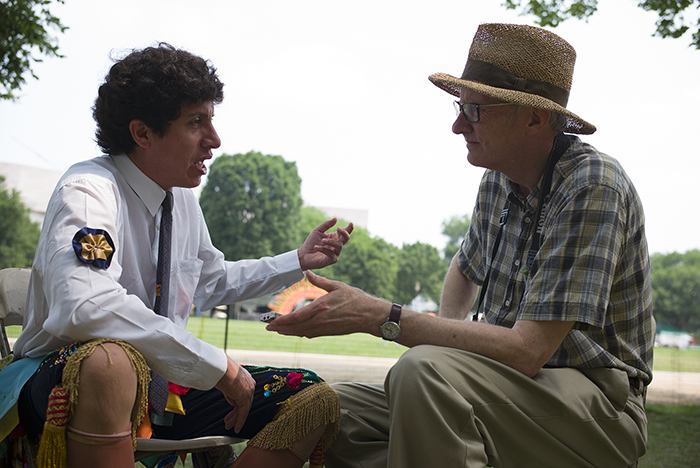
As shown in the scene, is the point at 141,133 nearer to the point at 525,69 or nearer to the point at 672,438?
the point at 525,69

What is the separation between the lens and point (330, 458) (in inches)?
102

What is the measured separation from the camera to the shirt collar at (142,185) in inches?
95.1

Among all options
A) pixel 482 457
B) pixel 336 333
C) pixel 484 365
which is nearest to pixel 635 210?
pixel 484 365

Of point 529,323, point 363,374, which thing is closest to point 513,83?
point 529,323

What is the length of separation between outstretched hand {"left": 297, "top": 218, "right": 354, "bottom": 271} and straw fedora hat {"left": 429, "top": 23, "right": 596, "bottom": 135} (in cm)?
103

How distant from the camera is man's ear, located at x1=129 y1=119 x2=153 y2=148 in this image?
240cm

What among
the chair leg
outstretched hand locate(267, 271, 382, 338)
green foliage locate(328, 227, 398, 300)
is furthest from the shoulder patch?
green foliage locate(328, 227, 398, 300)

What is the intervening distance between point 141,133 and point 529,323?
1882 mm

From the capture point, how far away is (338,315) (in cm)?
211

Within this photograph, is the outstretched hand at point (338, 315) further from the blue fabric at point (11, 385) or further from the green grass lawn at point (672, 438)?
the green grass lawn at point (672, 438)

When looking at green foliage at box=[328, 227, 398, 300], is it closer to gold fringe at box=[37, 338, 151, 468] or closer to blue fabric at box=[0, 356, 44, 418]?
blue fabric at box=[0, 356, 44, 418]

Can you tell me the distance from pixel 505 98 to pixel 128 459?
2.08 meters

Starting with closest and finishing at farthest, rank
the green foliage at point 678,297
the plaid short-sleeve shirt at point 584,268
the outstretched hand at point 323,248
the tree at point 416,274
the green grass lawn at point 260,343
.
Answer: the plaid short-sleeve shirt at point 584,268 → the outstretched hand at point 323,248 → the green grass lawn at point 260,343 → the tree at point 416,274 → the green foliage at point 678,297

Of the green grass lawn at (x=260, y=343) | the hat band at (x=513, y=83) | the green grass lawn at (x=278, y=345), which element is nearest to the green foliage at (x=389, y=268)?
the green grass lawn at (x=260, y=343)
